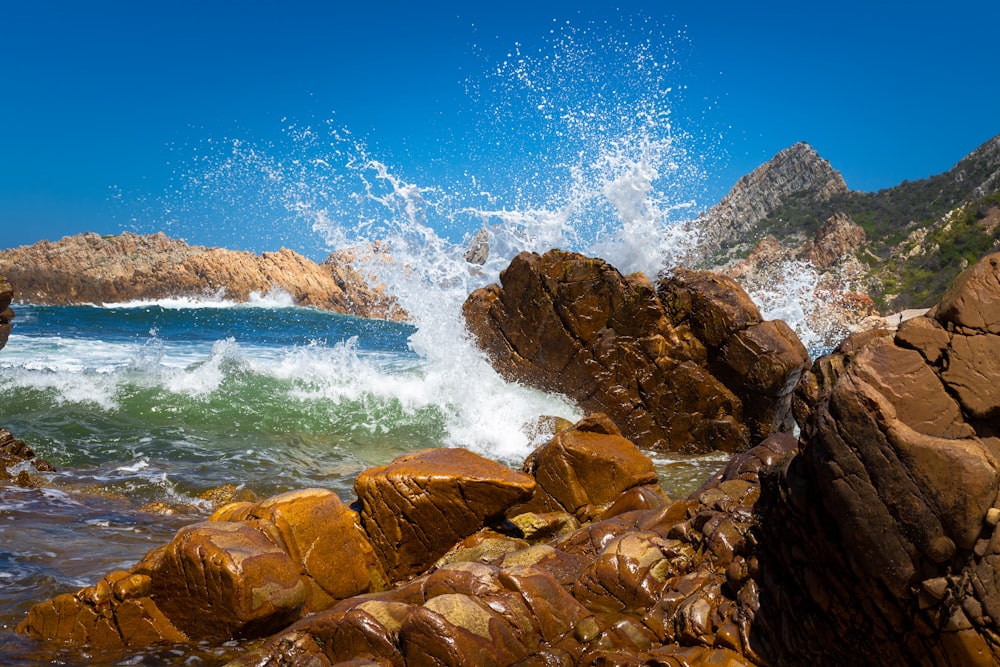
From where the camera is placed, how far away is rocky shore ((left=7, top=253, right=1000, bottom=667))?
329 centimetres

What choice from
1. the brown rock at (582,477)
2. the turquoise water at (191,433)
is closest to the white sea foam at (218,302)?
the turquoise water at (191,433)

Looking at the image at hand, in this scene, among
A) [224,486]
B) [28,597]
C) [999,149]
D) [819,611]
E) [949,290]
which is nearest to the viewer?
[949,290]

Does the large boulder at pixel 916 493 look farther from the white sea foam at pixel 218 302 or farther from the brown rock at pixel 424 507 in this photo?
the white sea foam at pixel 218 302

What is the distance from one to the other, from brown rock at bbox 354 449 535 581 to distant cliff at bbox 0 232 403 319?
52827 millimetres

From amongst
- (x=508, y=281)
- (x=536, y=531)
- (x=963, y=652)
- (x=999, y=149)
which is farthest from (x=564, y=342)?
(x=999, y=149)

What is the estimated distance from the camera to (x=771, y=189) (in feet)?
331

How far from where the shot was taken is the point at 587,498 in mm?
7836

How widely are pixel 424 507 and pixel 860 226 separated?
81.6 metres

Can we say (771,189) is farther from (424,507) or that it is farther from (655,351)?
(424,507)

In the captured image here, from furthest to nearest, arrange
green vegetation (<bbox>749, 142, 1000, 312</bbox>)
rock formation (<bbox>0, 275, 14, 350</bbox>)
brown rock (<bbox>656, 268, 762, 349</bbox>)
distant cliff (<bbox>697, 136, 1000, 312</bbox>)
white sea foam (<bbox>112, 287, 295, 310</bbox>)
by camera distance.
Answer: white sea foam (<bbox>112, 287, 295, 310</bbox>), distant cliff (<bbox>697, 136, 1000, 312</bbox>), green vegetation (<bbox>749, 142, 1000, 312</bbox>), brown rock (<bbox>656, 268, 762, 349</bbox>), rock formation (<bbox>0, 275, 14, 350</bbox>)

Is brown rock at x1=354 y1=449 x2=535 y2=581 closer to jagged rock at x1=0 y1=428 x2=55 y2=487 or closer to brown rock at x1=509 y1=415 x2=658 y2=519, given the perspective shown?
brown rock at x1=509 y1=415 x2=658 y2=519

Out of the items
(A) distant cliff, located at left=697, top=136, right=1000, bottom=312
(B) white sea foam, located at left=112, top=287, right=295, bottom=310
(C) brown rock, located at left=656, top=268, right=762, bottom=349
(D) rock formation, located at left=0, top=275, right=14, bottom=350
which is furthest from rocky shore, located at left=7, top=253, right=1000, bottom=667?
(B) white sea foam, located at left=112, top=287, right=295, bottom=310

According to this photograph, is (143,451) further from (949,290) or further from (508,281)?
(949,290)

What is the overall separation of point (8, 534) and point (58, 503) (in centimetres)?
114
